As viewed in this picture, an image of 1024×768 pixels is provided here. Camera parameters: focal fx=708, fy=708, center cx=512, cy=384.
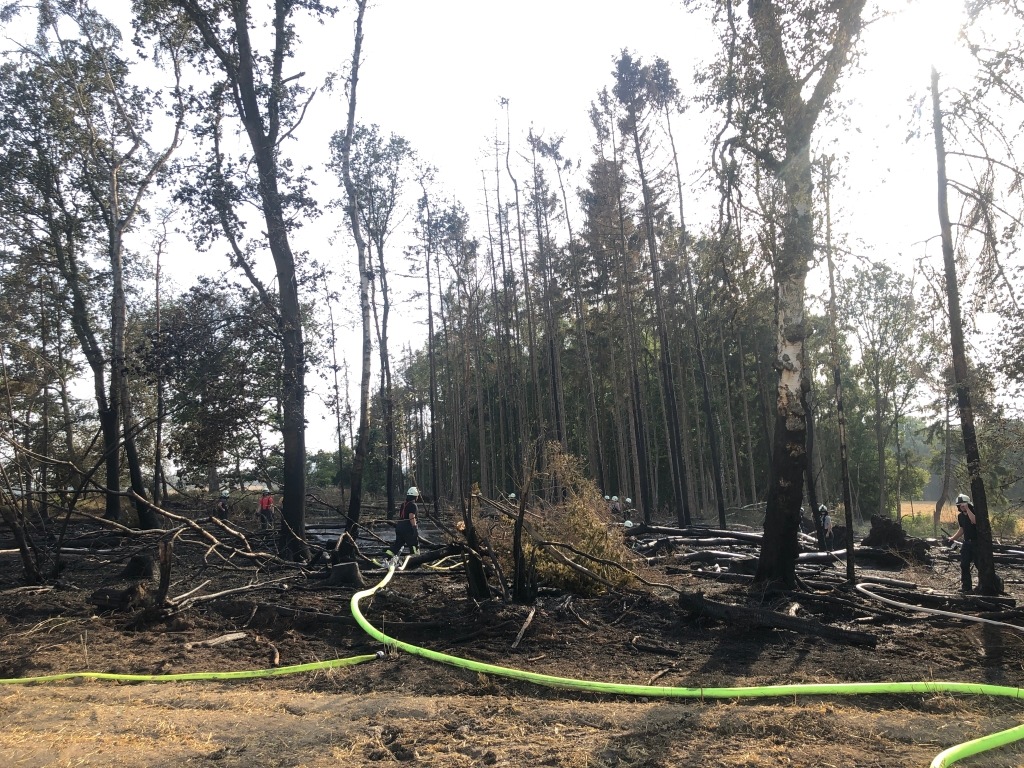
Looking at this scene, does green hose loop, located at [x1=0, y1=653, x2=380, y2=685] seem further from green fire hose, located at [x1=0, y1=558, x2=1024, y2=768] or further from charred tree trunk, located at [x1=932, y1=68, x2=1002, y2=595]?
charred tree trunk, located at [x1=932, y1=68, x2=1002, y2=595]

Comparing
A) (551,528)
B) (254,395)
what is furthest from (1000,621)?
(254,395)

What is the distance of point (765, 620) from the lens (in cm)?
770

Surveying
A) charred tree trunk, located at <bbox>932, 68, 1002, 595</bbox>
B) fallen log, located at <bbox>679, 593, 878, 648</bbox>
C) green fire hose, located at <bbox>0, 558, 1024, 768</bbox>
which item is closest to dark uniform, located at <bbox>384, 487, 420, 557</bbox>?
green fire hose, located at <bbox>0, 558, 1024, 768</bbox>

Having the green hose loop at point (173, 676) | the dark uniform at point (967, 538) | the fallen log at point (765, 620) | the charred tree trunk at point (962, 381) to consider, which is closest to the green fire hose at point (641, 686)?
the green hose loop at point (173, 676)

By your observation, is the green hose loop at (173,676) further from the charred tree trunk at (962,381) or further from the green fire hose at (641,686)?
the charred tree trunk at (962,381)

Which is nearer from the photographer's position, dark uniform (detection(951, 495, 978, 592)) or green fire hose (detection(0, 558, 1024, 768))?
green fire hose (detection(0, 558, 1024, 768))

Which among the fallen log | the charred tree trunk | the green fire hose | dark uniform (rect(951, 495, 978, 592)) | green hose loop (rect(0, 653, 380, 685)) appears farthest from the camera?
dark uniform (rect(951, 495, 978, 592))

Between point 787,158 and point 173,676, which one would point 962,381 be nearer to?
point 787,158

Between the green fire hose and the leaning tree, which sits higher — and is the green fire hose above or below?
below

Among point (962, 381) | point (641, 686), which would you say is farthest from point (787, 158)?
point (641, 686)

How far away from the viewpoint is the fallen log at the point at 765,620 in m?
7.33

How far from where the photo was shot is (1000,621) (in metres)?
7.76

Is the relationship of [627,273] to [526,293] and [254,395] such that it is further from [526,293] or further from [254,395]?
[254,395]

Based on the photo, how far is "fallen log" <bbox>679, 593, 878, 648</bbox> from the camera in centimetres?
733
